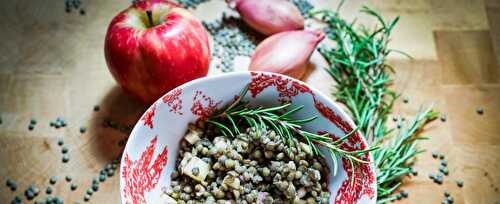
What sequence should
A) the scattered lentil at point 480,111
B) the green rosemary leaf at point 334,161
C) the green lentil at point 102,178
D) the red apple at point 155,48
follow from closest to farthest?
the green rosemary leaf at point 334,161, the red apple at point 155,48, the green lentil at point 102,178, the scattered lentil at point 480,111

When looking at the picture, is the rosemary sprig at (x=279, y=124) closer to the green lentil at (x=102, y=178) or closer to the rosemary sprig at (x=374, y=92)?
the rosemary sprig at (x=374, y=92)

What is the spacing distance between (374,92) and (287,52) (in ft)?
0.76

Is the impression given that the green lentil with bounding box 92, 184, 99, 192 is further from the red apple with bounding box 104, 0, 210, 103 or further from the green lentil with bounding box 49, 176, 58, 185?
the red apple with bounding box 104, 0, 210, 103

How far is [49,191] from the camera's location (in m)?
1.23

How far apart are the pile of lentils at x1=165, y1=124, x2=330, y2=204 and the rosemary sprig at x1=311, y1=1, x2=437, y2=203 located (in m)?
0.22

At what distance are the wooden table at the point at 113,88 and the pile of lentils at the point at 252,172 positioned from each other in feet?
0.88

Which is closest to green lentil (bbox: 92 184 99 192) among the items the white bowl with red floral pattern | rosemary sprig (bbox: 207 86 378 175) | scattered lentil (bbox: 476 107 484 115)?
the white bowl with red floral pattern

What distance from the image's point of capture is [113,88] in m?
1.34

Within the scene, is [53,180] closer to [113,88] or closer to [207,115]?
[113,88]

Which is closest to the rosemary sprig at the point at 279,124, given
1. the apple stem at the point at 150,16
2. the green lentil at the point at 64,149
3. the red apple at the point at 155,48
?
the red apple at the point at 155,48

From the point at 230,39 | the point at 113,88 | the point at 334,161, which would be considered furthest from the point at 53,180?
the point at 334,161

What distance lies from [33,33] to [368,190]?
91cm

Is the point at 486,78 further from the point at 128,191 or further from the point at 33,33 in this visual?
the point at 33,33

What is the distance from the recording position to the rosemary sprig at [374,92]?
124 cm
